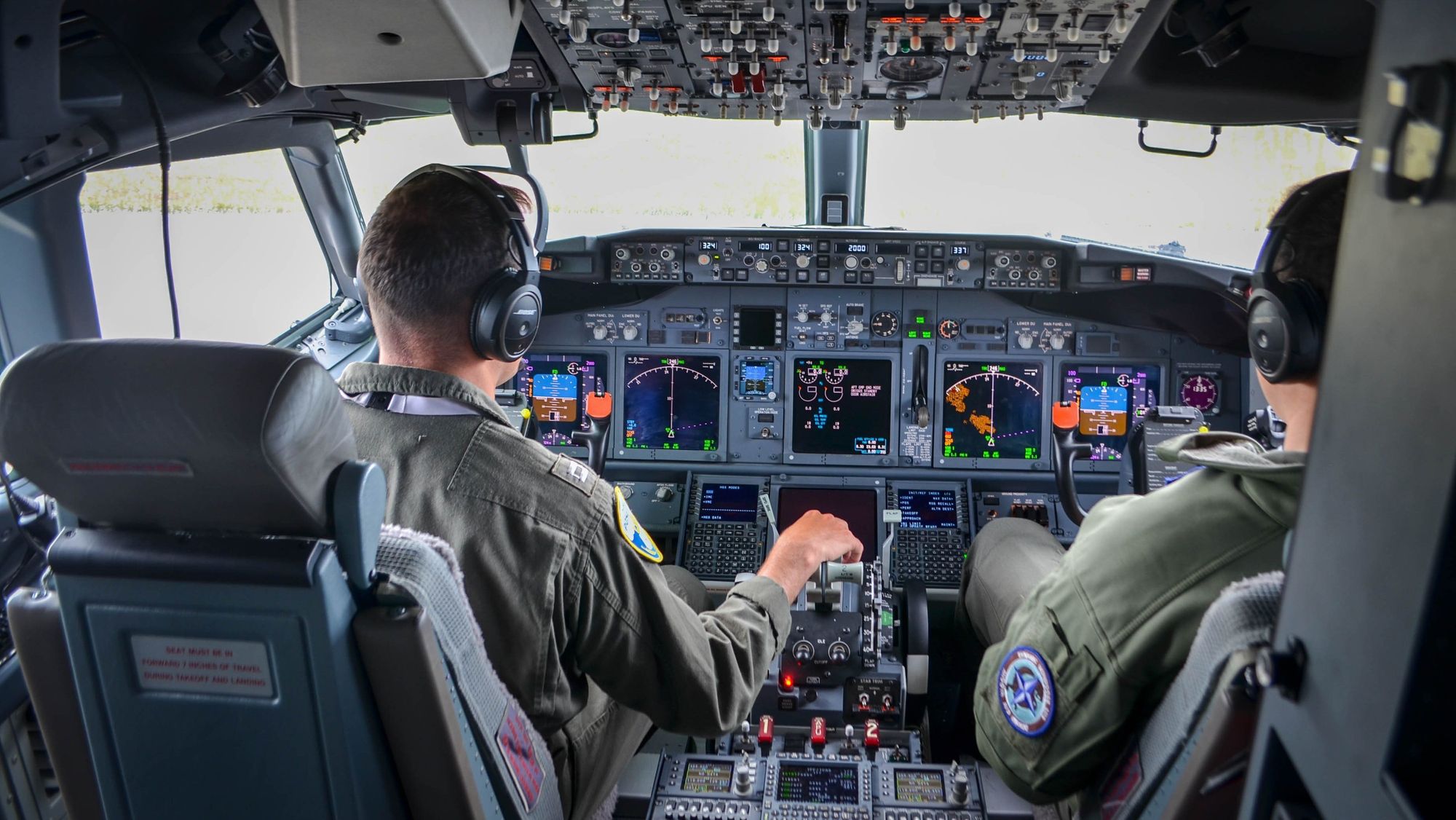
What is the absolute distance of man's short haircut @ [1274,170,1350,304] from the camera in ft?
3.95

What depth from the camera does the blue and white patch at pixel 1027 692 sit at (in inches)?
51.8

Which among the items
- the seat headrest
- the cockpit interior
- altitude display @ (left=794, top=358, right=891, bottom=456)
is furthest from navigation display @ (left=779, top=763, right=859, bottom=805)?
altitude display @ (left=794, top=358, right=891, bottom=456)

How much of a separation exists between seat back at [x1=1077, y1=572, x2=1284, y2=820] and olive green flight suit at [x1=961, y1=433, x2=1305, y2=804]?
72 mm

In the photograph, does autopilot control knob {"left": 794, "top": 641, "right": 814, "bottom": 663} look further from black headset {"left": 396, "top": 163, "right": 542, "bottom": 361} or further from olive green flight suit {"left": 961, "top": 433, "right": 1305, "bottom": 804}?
black headset {"left": 396, "top": 163, "right": 542, "bottom": 361}

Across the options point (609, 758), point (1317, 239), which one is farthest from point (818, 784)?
point (1317, 239)

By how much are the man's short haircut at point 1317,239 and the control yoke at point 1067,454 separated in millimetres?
1265

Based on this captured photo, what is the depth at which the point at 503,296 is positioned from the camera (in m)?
1.32

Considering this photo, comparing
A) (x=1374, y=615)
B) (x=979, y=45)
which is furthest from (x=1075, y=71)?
(x=1374, y=615)

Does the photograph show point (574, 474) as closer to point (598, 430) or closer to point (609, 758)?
point (609, 758)

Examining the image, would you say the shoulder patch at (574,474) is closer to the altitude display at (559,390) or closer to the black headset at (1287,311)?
the black headset at (1287,311)

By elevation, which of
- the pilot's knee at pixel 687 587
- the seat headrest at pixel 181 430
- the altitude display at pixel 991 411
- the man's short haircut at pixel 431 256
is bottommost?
the pilot's knee at pixel 687 587

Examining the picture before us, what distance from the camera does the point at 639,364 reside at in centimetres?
324

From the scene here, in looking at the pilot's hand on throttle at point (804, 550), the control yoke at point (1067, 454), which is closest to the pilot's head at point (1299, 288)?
the pilot's hand on throttle at point (804, 550)

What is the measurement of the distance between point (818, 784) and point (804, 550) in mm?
420
